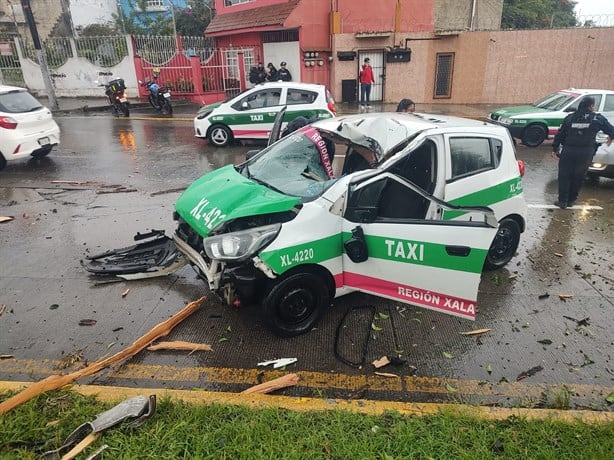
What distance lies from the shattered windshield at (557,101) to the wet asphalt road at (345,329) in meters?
6.13

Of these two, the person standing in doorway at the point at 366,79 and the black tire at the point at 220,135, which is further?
the person standing in doorway at the point at 366,79

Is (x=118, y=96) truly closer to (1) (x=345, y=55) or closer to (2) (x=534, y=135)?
(1) (x=345, y=55)

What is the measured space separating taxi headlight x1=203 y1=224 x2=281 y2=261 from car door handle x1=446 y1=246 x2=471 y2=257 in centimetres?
146

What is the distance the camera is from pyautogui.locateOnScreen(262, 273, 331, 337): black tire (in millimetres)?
3723

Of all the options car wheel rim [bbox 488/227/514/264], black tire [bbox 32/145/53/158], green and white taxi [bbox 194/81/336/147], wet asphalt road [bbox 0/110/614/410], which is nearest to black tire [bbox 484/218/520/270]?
car wheel rim [bbox 488/227/514/264]

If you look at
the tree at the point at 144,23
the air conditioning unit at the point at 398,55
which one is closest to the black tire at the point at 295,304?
the air conditioning unit at the point at 398,55

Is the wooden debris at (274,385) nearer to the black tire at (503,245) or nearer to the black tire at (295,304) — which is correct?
the black tire at (295,304)

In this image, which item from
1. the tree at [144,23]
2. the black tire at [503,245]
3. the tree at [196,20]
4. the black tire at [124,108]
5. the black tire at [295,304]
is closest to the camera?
the black tire at [295,304]

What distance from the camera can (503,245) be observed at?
17.3ft

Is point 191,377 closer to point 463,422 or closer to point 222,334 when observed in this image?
point 222,334

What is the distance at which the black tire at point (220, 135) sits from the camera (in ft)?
37.9

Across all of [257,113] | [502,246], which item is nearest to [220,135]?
[257,113]

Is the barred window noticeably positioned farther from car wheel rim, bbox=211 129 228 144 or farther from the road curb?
the road curb

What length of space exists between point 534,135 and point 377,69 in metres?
8.72
